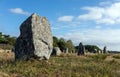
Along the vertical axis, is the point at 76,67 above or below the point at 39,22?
below

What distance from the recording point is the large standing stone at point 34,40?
82.8 ft

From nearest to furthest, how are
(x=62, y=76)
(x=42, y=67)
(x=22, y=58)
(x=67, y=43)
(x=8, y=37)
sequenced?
(x=62, y=76), (x=42, y=67), (x=22, y=58), (x=67, y=43), (x=8, y=37)

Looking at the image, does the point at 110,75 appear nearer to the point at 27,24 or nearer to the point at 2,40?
the point at 27,24

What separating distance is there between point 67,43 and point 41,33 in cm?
6309

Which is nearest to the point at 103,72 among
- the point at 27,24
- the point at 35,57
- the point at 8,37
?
the point at 35,57

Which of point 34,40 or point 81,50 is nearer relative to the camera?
point 34,40

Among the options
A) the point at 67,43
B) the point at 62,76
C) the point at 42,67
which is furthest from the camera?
the point at 67,43

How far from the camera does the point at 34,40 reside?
2544cm

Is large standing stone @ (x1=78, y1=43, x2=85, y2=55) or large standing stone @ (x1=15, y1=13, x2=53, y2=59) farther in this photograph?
large standing stone @ (x1=78, y1=43, x2=85, y2=55)


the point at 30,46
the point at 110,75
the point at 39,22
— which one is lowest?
the point at 110,75

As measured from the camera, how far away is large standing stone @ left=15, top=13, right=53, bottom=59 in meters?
25.2

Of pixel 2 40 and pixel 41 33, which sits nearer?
pixel 41 33

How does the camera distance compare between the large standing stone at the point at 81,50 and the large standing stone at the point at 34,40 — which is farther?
the large standing stone at the point at 81,50

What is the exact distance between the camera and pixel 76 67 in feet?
74.6
